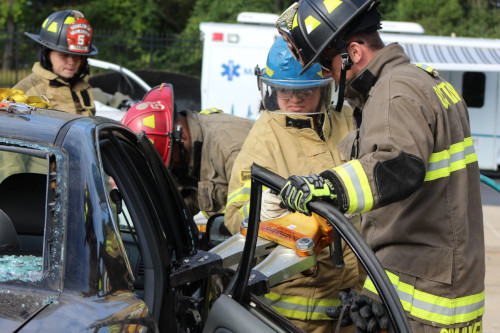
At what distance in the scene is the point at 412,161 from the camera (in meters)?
2.27

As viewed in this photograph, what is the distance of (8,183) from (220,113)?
5.81 ft

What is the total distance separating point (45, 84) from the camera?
5.30 m

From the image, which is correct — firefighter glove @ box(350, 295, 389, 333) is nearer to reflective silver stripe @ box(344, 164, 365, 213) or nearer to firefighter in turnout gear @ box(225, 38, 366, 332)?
reflective silver stripe @ box(344, 164, 365, 213)

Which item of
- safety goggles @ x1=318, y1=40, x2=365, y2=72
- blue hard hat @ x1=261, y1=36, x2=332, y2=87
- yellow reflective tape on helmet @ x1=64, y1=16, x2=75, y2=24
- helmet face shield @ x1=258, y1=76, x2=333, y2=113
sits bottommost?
helmet face shield @ x1=258, y1=76, x2=333, y2=113

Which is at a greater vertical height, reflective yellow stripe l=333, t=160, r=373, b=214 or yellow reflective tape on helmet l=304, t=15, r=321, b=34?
yellow reflective tape on helmet l=304, t=15, r=321, b=34

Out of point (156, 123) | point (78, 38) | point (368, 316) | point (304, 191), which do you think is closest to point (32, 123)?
point (304, 191)

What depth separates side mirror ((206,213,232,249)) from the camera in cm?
362

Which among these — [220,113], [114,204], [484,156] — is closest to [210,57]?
[484,156]

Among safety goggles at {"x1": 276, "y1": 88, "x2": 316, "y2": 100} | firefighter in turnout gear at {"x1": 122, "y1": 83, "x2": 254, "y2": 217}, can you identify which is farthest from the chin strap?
firefighter in turnout gear at {"x1": 122, "y1": 83, "x2": 254, "y2": 217}

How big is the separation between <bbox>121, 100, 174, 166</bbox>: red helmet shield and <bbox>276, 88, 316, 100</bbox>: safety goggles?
704mm

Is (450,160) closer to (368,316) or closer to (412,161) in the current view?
(412,161)

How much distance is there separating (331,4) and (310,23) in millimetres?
98

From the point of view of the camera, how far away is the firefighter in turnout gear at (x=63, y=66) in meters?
5.27

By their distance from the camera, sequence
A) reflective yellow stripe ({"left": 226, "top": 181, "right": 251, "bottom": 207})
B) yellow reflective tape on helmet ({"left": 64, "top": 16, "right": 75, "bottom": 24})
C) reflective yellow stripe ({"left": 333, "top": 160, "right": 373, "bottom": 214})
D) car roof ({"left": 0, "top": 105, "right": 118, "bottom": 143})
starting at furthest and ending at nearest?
yellow reflective tape on helmet ({"left": 64, "top": 16, "right": 75, "bottom": 24})
reflective yellow stripe ({"left": 226, "top": 181, "right": 251, "bottom": 207})
reflective yellow stripe ({"left": 333, "top": 160, "right": 373, "bottom": 214})
car roof ({"left": 0, "top": 105, "right": 118, "bottom": 143})
